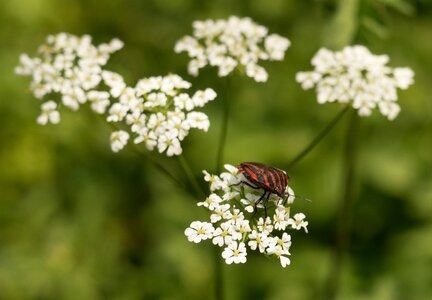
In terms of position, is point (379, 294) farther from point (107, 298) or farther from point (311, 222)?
point (107, 298)

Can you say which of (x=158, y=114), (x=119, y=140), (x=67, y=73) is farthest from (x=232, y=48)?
(x=67, y=73)

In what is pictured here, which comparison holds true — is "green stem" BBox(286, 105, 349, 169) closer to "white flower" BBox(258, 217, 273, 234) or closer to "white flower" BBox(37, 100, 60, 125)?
"white flower" BBox(258, 217, 273, 234)

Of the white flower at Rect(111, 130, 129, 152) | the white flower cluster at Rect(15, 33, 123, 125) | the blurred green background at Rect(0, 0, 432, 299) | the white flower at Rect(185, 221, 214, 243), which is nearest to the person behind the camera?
the white flower at Rect(185, 221, 214, 243)

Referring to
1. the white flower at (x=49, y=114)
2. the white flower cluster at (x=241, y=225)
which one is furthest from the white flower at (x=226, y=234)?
the white flower at (x=49, y=114)

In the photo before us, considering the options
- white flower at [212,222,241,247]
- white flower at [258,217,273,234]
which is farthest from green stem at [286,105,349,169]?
white flower at [212,222,241,247]

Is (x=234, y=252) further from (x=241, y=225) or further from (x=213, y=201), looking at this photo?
(x=213, y=201)

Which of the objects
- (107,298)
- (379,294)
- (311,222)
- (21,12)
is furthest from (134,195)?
(379,294)
